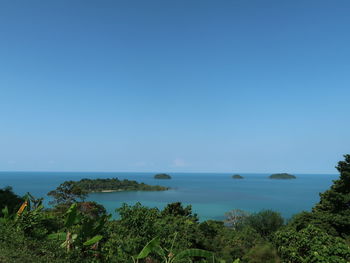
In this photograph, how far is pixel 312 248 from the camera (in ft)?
25.9

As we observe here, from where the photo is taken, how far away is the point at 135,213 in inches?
384

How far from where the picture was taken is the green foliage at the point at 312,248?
23.8 feet

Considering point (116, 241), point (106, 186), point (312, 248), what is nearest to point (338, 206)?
point (312, 248)

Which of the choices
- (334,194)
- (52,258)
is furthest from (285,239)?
(334,194)

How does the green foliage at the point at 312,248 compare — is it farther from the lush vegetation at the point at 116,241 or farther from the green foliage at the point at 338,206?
the green foliage at the point at 338,206

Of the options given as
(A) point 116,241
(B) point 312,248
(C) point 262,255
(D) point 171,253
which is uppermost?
(D) point 171,253

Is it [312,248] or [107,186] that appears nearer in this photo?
[312,248]

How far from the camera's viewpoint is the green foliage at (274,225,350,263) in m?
7.25

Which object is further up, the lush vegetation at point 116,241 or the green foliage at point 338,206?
Result: the lush vegetation at point 116,241

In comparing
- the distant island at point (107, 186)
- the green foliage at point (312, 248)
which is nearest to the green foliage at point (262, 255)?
the green foliage at point (312, 248)

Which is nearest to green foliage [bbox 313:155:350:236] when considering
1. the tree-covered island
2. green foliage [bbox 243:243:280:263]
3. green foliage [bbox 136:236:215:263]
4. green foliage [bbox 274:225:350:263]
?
green foliage [bbox 243:243:280:263]

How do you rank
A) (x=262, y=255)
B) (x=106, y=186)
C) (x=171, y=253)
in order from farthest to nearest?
(x=106, y=186)
(x=262, y=255)
(x=171, y=253)

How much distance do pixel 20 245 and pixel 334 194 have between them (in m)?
27.2

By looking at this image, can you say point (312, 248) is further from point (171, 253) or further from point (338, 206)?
point (338, 206)
